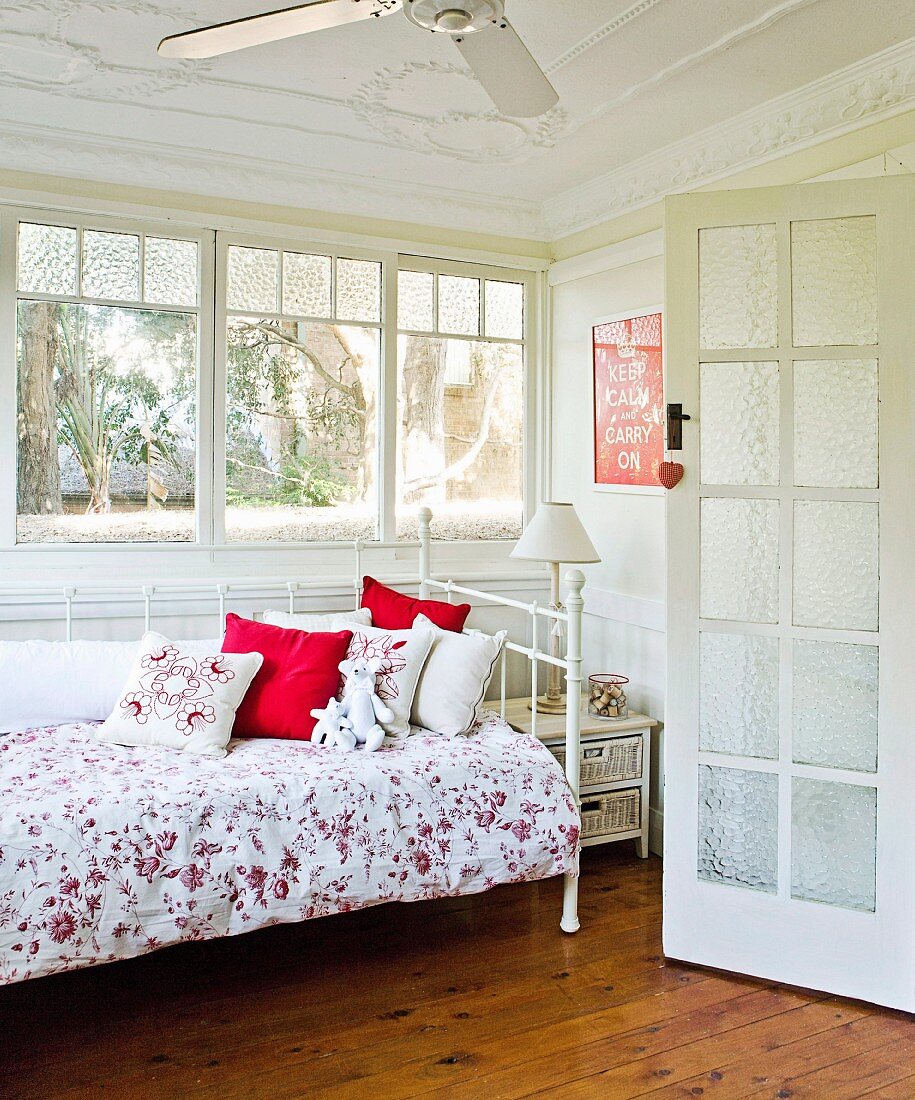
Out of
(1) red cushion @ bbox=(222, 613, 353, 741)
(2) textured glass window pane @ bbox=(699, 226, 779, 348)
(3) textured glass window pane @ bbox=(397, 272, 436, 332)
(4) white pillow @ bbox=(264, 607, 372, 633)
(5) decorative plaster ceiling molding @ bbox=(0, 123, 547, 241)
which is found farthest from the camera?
(3) textured glass window pane @ bbox=(397, 272, 436, 332)

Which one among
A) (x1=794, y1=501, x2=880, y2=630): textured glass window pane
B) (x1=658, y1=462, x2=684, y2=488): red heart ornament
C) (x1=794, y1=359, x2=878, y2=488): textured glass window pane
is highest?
(x1=794, y1=359, x2=878, y2=488): textured glass window pane

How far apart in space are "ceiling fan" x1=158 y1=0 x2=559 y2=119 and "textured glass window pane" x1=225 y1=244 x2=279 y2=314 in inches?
56.7

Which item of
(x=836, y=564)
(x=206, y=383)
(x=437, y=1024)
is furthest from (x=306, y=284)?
(x=437, y=1024)

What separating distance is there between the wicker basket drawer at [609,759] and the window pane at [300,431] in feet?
3.82

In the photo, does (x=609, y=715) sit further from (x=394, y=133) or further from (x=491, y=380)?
(x=394, y=133)

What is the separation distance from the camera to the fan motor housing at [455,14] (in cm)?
169

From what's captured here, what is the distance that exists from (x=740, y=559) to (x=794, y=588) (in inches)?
6.0

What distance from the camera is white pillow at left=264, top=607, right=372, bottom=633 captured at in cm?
309

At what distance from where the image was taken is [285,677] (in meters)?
2.79

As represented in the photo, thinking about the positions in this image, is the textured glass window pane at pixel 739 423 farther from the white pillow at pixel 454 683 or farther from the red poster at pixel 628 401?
the white pillow at pixel 454 683

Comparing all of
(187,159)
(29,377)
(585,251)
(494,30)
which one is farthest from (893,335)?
(29,377)

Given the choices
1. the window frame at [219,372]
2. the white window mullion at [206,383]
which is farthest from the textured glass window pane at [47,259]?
the white window mullion at [206,383]

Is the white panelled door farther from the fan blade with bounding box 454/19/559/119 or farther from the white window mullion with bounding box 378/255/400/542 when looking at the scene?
the white window mullion with bounding box 378/255/400/542

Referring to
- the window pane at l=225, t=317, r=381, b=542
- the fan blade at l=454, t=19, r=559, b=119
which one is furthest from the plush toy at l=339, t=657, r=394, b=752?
the fan blade at l=454, t=19, r=559, b=119
